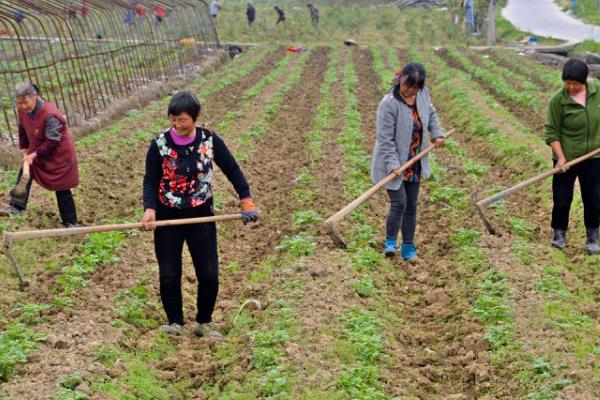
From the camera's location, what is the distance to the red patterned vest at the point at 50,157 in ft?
27.0

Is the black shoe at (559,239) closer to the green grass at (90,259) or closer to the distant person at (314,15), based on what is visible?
the green grass at (90,259)

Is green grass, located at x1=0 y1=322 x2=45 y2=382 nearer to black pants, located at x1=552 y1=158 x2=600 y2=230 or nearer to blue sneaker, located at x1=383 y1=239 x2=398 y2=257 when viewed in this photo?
blue sneaker, located at x1=383 y1=239 x2=398 y2=257

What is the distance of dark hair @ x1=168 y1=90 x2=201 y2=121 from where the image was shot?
5.49 m

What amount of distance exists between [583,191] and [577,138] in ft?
1.77

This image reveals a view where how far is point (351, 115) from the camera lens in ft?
50.0

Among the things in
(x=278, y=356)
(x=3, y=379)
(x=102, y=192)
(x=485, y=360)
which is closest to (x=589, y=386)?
(x=485, y=360)

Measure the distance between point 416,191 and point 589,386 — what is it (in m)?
2.92

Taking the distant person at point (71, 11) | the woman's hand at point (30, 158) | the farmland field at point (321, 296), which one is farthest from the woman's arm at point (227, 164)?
the distant person at point (71, 11)

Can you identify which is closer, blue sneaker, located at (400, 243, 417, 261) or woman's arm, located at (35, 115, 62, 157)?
blue sneaker, located at (400, 243, 417, 261)

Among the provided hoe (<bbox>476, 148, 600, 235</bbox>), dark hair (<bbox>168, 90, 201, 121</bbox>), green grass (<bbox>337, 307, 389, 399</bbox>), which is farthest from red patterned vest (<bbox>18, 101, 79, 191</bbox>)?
hoe (<bbox>476, 148, 600, 235</bbox>)

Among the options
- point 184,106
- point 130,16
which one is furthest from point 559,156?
point 130,16

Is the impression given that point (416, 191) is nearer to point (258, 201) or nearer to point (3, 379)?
point (258, 201)

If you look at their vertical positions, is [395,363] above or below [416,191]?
below

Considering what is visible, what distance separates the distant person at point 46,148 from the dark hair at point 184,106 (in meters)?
3.15
